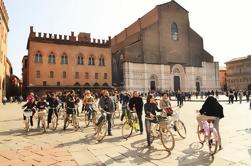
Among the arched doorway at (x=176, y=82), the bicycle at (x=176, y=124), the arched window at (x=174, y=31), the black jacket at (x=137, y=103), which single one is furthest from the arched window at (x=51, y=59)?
the bicycle at (x=176, y=124)

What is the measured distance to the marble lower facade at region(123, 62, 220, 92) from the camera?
45.0 metres

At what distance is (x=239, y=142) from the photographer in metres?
7.34

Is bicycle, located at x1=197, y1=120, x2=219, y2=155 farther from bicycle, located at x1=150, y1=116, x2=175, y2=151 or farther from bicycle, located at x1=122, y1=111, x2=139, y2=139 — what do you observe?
bicycle, located at x1=122, y1=111, x2=139, y2=139

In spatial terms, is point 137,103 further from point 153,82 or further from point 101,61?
point 153,82

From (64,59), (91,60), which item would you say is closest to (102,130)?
(64,59)

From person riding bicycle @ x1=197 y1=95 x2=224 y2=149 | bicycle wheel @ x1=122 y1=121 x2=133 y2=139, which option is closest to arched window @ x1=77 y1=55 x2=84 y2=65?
bicycle wheel @ x1=122 y1=121 x2=133 y2=139

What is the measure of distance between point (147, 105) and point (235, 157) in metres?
2.86

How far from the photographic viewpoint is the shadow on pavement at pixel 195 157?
18.0ft

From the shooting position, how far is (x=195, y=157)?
19.4 feet

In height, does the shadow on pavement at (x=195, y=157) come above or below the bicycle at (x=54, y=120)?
below

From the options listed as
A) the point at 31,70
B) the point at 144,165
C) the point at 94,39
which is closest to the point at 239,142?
the point at 144,165

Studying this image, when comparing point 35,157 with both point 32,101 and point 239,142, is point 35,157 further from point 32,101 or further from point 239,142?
point 239,142

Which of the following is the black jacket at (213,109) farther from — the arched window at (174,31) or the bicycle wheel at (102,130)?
the arched window at (174,31)

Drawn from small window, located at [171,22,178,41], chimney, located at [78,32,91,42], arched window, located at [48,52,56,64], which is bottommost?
arched window, located at [48,52,56,64]
